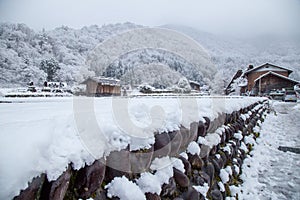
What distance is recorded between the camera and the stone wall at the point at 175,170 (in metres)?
0.80

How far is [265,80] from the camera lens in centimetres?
2844

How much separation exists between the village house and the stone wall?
91.0 feet

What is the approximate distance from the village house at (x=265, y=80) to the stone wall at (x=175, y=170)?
27.7m

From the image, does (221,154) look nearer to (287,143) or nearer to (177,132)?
(177,132)

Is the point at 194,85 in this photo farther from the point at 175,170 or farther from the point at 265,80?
the point at 175,170

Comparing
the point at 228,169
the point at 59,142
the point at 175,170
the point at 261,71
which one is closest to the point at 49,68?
the point at 228,169

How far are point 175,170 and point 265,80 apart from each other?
1267 inches

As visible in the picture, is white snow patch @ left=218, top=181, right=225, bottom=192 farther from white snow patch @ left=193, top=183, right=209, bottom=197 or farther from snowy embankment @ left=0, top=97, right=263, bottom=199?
snowy embankment @ left=0, top=97, right=263, bottom=199

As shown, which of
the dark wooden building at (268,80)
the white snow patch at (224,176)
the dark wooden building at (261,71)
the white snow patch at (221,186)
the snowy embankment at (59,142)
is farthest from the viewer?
the dark wooden building at (261,71)

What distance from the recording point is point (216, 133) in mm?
2494

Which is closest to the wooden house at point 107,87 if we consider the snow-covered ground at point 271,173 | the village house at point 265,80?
the snow-covered ground at point 271,173

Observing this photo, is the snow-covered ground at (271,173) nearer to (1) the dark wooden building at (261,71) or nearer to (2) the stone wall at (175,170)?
(2) the stone wall at (175,170)

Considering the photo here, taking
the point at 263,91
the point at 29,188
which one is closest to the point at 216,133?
the point at 29,188

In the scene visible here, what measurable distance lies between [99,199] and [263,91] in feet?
107
